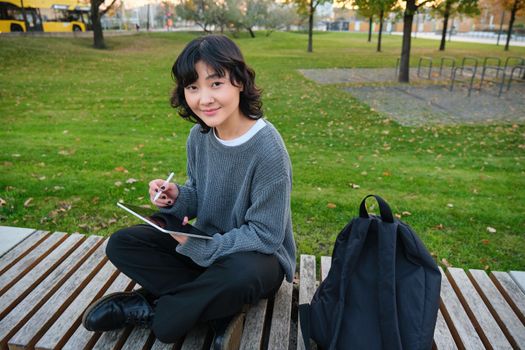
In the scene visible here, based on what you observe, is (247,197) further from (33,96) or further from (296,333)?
(33,96)

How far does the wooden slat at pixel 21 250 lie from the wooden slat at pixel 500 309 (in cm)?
296

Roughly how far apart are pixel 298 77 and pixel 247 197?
46.7 feet

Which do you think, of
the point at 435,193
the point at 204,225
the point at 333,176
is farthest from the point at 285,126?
the point at 204,225

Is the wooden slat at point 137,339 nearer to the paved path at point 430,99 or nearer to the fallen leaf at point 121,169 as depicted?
the fallen leaf at point 121,169

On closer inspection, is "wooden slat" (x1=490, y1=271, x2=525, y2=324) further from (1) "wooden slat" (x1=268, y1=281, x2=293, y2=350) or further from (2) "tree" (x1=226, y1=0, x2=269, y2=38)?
(2) "tree" (x1=226, y1=0, x2=269, y2=38)

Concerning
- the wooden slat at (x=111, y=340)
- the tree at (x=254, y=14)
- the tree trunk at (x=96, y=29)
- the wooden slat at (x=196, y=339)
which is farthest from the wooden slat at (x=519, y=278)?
the tree at (x=254, y=14)

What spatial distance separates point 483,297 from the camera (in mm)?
2445

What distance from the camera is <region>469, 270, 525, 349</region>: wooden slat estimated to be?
2.14 meters

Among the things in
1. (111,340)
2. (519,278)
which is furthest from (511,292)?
(111,340)

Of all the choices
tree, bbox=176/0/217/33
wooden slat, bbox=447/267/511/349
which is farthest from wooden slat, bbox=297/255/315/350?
tree, bbox=176/0/217/33

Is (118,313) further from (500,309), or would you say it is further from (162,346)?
(500,309)

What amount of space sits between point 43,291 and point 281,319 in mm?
1397

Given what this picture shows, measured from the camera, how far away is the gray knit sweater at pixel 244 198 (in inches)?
81.7

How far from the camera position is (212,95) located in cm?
206
